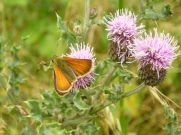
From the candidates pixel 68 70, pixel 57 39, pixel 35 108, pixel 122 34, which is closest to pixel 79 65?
pixel 68 70

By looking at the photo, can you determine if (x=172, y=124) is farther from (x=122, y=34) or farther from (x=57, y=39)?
(x=57, y=39)

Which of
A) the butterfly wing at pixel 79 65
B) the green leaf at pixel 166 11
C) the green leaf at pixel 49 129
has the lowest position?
the green leaf at pixel 49 129

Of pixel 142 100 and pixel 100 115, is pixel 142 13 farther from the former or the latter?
pixel 142 100

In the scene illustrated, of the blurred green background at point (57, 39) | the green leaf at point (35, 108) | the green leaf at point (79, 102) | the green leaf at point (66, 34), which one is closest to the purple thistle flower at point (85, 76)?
the green leaf at point (79, 102)

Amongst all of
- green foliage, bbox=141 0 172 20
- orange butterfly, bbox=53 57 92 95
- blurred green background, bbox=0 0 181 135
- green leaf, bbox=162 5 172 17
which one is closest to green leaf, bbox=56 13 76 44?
orange butterfly, bbox=53 57 92 95

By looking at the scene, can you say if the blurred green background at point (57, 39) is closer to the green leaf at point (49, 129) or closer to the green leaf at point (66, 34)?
the green leaf at point (66, 34)

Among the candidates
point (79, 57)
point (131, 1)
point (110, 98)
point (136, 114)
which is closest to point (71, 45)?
point (79, 57)
